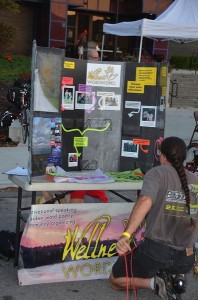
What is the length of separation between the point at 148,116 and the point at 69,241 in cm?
143

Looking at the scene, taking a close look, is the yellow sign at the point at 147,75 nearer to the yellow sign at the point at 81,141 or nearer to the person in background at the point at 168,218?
the yellow sign at the point at 81,141

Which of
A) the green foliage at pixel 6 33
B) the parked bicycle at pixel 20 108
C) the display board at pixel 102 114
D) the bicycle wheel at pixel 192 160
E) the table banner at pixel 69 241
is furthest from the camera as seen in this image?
the green foliage at pixel 6 33

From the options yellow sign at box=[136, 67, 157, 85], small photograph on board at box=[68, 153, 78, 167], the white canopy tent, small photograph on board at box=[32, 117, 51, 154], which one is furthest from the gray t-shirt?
the white canopy tent

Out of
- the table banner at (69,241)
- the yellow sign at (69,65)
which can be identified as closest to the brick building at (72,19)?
the yellow sign at (69,65)

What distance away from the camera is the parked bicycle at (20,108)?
10734 mm

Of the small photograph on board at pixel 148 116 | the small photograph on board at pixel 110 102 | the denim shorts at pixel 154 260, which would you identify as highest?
the small photograph on board at pixel 110 102

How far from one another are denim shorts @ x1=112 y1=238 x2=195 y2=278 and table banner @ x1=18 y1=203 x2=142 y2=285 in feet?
1.75

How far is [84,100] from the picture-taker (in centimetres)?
484

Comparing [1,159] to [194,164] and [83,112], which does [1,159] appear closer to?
[194,164]

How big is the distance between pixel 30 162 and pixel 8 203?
2.54m

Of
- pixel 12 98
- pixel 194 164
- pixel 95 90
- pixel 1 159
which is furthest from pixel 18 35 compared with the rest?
pixel 95 90

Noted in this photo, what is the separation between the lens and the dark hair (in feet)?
11.6

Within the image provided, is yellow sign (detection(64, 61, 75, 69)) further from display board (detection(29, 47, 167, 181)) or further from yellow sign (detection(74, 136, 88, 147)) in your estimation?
yellow sign (detection(74, 136, 88, 147))

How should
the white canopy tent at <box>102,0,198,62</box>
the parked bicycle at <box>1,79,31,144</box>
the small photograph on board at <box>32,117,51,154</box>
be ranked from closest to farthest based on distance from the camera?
the small photograph on board at <box>32,117,51,154</box>, the parked bicycle at <box>1,79,31,144</box>, the white canopy tent at <box>102,0,198,62</box>
